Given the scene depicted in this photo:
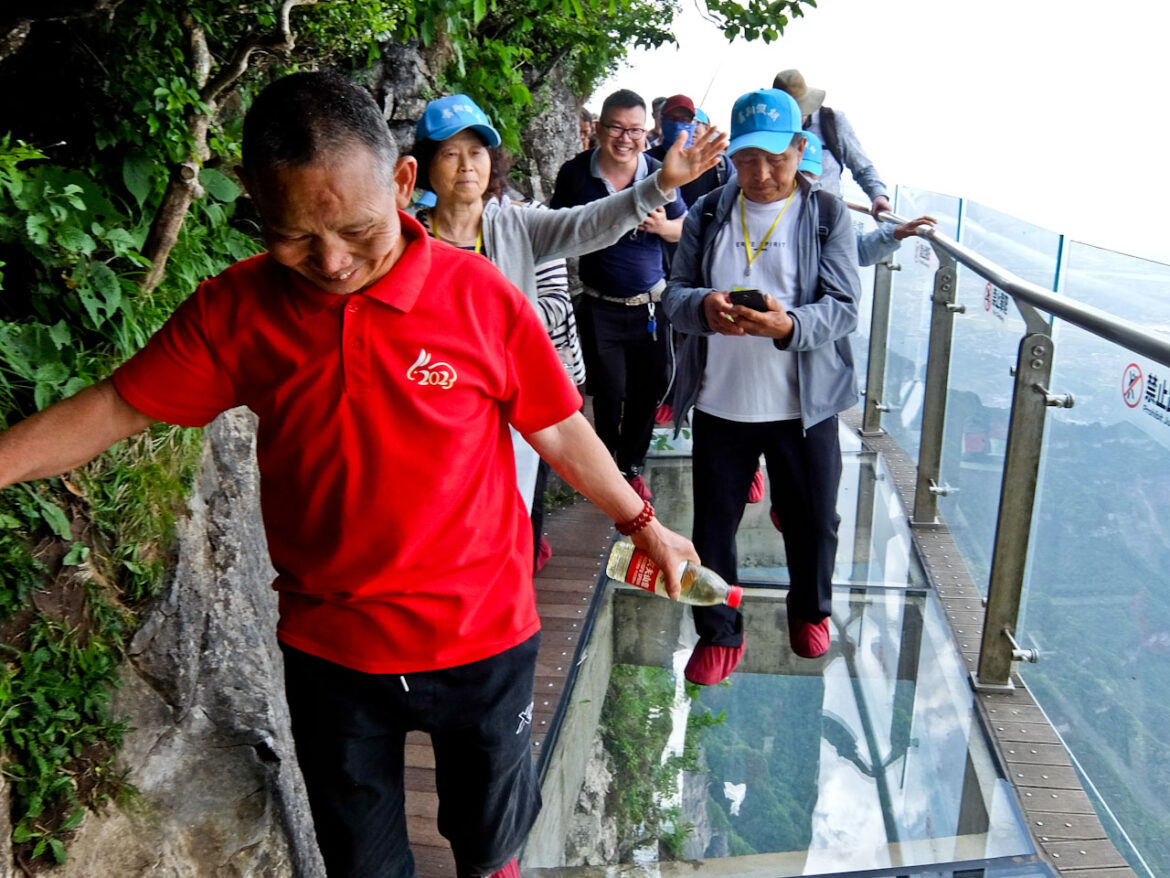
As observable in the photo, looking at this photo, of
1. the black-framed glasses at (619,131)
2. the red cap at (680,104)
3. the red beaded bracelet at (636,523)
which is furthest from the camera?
the red cap at (680,104)

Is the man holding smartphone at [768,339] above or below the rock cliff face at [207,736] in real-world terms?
above

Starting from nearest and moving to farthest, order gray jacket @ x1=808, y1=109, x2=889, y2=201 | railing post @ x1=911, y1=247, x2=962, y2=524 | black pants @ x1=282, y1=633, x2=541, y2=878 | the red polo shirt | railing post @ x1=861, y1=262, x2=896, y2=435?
the red polo shirt, black pants @ x1=282, y1=633, x2=541, y2=878, railing post @ x1=911, y1=247, x2=962, y2=524, gray jacket @ x1=808, y1=109, x2=889, y2=201, railing post @ x1=861, y1=262, x2=896, y2=435

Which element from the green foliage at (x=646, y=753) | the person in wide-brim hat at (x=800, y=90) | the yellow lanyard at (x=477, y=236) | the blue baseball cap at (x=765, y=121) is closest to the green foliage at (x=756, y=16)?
the blue baseball cap at (x=765, y=121)

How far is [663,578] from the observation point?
2.02 m

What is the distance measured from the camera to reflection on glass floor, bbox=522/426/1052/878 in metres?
3.06

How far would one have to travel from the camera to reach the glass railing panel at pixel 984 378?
338 centimetres

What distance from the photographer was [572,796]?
Result: 3.39m

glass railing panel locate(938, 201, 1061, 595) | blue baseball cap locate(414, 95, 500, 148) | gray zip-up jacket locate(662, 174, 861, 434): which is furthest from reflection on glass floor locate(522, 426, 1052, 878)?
blue baseball cap locate(414, 95, 500, 148)

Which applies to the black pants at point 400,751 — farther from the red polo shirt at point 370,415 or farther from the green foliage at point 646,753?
the green foliage at point 646,753

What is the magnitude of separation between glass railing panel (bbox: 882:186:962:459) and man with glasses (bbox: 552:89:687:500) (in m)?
1.23

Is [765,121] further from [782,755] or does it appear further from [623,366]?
[782,755]

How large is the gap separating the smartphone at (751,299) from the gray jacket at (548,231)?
0.39 m

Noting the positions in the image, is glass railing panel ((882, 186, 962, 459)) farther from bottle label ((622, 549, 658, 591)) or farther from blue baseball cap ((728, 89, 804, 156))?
bottle label ((622, 549, 658, 591))

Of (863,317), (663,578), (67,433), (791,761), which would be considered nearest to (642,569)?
(663,578)
